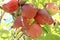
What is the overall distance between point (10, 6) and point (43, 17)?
0.35 ft

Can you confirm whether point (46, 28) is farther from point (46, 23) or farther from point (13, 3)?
point (13, 3)

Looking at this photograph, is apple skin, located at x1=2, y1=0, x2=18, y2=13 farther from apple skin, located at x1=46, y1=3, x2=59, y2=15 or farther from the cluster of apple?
apple skin, located at x1=46, y1=3, x2=59, y2=15

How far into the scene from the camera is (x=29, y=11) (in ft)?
1.62

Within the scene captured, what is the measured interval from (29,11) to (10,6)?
0.20 ft

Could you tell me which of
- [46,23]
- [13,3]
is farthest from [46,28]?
[13,3]

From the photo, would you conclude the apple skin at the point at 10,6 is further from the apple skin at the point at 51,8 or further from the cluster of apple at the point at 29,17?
the apple skin at the point at 51,8

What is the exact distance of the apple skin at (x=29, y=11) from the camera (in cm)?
48

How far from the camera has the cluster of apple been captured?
0.48m

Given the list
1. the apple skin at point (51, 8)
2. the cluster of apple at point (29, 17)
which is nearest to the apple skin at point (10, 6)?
the cluster of apple at point (29, 17)

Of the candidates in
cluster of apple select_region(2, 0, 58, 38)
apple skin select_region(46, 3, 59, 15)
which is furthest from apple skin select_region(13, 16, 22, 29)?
apple skin select_region(46, 3, 59, 15)

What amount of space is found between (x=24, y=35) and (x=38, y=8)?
0.30 feet

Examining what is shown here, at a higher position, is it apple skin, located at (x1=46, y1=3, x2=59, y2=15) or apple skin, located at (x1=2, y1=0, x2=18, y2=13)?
apple skin, located at (x1=2, y1=0, x2=18, y2=13)

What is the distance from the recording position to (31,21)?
479 mm

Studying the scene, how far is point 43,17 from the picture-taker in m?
0.51
